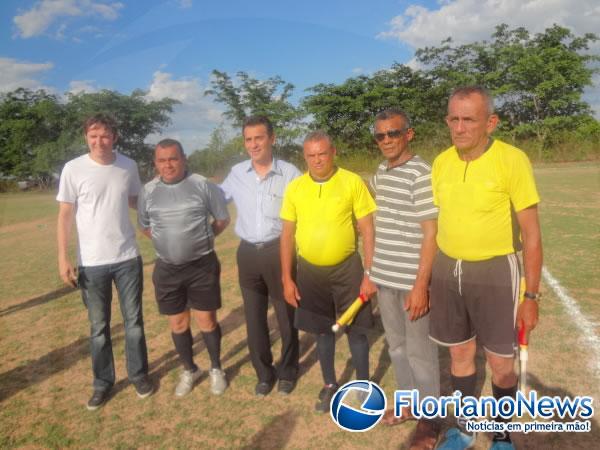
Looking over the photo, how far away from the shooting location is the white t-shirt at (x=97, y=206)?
138 inches

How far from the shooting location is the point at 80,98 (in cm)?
4366

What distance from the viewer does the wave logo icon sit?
3219mm

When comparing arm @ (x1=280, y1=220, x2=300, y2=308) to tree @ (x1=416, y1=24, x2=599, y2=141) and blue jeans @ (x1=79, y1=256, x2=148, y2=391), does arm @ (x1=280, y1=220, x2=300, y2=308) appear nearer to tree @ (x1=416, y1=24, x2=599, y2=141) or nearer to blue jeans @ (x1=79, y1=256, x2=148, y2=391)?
blue jeans @ (x1=79, y1=256, x2=148, y2=391)

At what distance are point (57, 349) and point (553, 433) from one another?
4814mm

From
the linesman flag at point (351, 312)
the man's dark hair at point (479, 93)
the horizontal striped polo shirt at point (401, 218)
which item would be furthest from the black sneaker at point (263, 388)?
the man's dark hair at point (479, 93)

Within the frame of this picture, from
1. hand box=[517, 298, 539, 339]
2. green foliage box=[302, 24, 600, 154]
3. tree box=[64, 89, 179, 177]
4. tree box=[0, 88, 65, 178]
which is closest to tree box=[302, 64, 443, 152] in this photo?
green foliage box=[302, 24, 600, 154]

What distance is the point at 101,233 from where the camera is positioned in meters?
3.55

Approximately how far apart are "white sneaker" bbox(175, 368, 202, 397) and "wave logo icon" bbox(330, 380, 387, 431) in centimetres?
129

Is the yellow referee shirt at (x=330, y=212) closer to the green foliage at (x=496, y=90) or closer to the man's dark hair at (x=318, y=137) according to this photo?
the man's dark hair at (x=318, y=137)

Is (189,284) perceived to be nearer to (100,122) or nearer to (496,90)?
(100,122)

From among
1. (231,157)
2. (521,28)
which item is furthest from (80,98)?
(521,28)

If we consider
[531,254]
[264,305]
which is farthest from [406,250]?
[264,305]

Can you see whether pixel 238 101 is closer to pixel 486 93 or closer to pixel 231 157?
pixel 231 157

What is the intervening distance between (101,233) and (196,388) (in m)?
1.56
